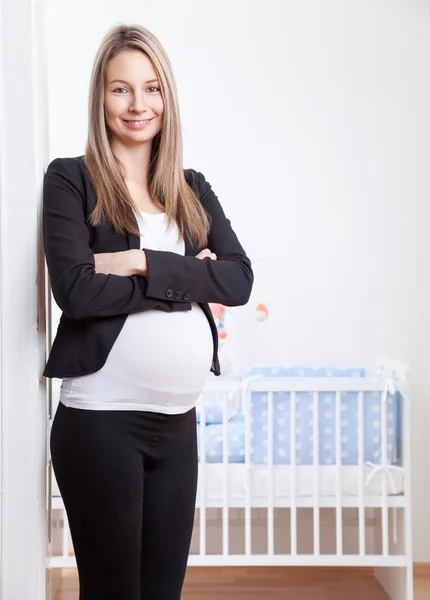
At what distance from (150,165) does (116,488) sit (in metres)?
0.60

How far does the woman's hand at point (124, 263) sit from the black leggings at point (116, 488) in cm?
23

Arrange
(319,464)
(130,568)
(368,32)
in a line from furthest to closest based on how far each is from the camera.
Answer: (368,32)
(319,464)
(130,568)

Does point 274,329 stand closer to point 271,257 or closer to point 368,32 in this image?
point 271,257

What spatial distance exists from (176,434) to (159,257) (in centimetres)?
30

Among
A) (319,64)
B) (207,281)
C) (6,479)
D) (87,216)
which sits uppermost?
(319,64)

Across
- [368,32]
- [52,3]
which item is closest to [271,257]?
[368,32]

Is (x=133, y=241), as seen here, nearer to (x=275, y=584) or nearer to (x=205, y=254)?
(x=205, y=254)

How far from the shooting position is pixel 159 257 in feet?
4.01

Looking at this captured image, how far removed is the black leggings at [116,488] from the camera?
3.89 ft

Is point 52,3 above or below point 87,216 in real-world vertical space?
above

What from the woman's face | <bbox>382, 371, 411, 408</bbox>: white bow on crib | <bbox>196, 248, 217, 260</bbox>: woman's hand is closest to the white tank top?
<bbox>196, 248, 217, 260</bbox>: woman's hand

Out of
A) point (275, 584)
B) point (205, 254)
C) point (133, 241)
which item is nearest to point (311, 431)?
point (275, 584)

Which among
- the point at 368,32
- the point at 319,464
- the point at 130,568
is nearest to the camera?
the point at 130,568

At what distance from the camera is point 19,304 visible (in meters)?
1.26
